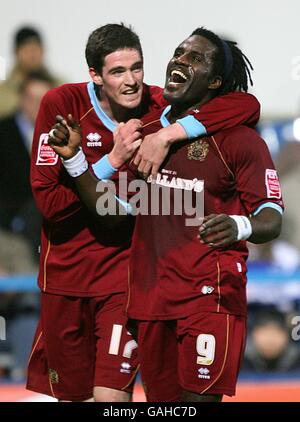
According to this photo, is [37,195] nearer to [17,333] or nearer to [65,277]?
[65,277]

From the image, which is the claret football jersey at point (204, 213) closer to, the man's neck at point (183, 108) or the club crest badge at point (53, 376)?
the man's neck at point (183, 108)

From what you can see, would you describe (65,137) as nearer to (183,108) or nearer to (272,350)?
(183,108)

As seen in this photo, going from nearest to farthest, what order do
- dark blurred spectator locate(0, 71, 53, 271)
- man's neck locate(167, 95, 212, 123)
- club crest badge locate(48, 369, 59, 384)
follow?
man's neck locate(167, 95, 212, 123) → club crest badge locate(48, 369, 59, 384) → dark blurred spectator locate(0, 71, 53, 271)

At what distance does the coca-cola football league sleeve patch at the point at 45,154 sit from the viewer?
466 centimetres

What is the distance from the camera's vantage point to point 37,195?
185 inches

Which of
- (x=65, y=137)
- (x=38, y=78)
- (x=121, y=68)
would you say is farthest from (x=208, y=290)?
(x=38, y=78)

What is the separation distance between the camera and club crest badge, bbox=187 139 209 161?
14.0 feet

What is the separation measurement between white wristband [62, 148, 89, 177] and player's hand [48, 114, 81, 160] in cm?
2

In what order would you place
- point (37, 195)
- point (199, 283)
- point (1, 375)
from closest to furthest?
point (199, 283)
point (37, 195)
point (1, 375)

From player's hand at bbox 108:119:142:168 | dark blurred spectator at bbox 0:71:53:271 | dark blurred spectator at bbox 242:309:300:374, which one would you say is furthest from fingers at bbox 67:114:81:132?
dark blurred spectator at bbox 242:309:300:374

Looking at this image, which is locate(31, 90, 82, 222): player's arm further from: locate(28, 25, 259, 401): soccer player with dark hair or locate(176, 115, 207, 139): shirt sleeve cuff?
locate(176, 115, 207, 139): shirt sleeve cuff

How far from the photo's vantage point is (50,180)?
4656mm
